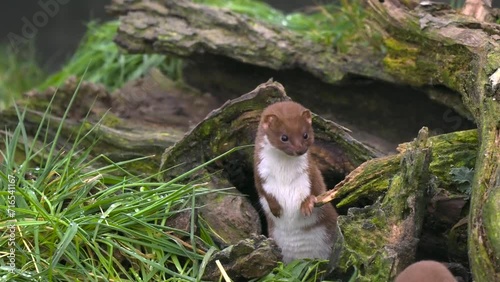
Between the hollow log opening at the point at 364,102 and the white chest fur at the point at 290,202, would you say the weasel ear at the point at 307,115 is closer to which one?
the white chest fur at the point at 290,202

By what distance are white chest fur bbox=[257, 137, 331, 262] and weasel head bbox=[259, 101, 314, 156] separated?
12 cm

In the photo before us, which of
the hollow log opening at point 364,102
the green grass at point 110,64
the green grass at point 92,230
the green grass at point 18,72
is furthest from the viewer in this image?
the green grass at point 18,72

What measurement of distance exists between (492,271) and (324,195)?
1.43 meters

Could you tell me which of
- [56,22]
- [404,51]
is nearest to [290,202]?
[404,51]

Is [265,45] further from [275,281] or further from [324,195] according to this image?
[275,281]

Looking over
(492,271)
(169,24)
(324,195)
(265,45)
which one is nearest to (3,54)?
(169,24)

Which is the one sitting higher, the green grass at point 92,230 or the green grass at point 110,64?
the green grass at point 92,230

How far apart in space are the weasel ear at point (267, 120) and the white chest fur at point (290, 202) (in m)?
0.11

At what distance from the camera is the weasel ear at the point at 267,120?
4.66 metres

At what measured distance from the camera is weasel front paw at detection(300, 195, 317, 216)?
4785 millimetres

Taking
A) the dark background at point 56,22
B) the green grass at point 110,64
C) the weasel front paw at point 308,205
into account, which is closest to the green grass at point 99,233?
the weasel front paw at point 308,205

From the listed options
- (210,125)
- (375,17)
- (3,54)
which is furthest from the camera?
(3,54)

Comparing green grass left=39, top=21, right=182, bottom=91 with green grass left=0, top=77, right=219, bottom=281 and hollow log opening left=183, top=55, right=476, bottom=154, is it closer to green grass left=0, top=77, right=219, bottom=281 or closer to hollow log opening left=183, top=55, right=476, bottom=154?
hollow log opening left=183, top=55, right=476, bottom=154

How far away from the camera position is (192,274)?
173 inches
